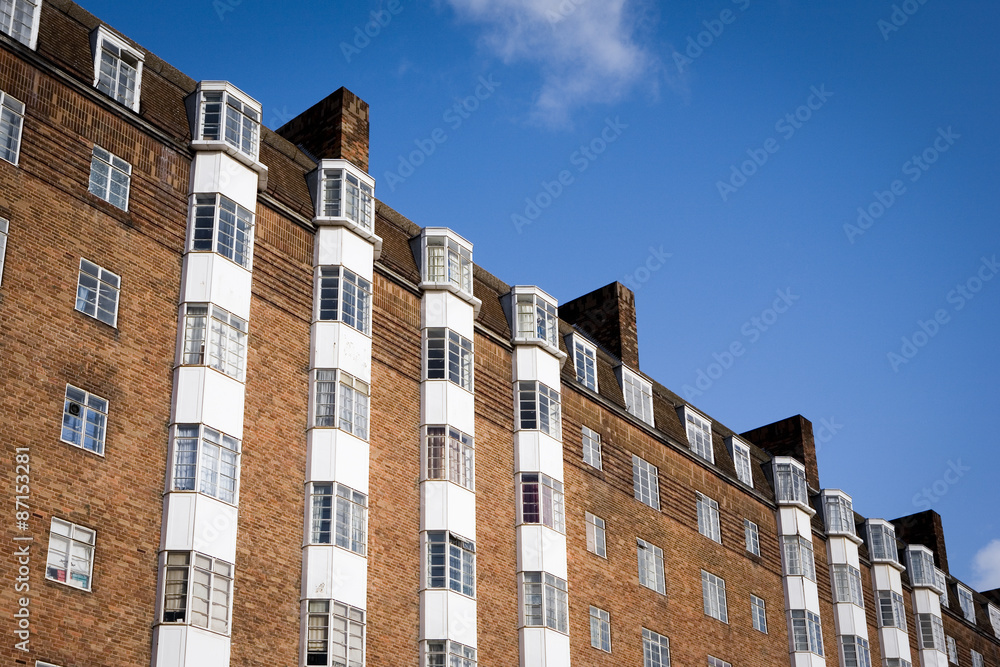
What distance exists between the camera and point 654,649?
48.3m

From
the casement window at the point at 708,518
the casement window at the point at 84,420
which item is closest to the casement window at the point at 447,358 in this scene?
the casement window at the point at 84,420

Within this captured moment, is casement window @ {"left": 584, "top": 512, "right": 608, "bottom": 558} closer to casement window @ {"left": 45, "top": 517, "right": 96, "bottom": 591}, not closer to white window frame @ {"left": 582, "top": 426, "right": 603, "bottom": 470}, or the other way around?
white window frame @ {"left": 582, "top": 426, "right": 603, "bottom": 470}

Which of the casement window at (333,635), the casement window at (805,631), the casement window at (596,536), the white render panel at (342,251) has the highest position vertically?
the white render panel at (342,251)

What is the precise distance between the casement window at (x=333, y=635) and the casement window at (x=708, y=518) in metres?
21.3

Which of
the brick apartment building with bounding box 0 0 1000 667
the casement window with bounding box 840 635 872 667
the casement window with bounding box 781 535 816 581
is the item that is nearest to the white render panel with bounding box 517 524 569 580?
the brick apartment building with bounding box 0 0 1000 667

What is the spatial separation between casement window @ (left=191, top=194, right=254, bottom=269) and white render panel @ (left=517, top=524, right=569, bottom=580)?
13.5m

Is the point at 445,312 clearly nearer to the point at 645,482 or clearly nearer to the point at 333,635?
the point at 333,635

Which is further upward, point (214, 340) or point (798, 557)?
point (798, 557)

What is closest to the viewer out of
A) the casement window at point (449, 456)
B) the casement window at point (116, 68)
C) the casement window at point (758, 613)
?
the casement window at point (116, 68)

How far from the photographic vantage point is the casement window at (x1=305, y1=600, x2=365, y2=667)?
115 feet

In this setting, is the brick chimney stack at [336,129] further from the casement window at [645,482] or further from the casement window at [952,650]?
the casement window at [952,650]

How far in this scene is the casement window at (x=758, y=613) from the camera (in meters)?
54.9

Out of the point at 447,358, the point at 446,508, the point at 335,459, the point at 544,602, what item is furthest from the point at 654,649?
the point at 335,459

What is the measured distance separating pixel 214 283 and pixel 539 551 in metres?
14.8
